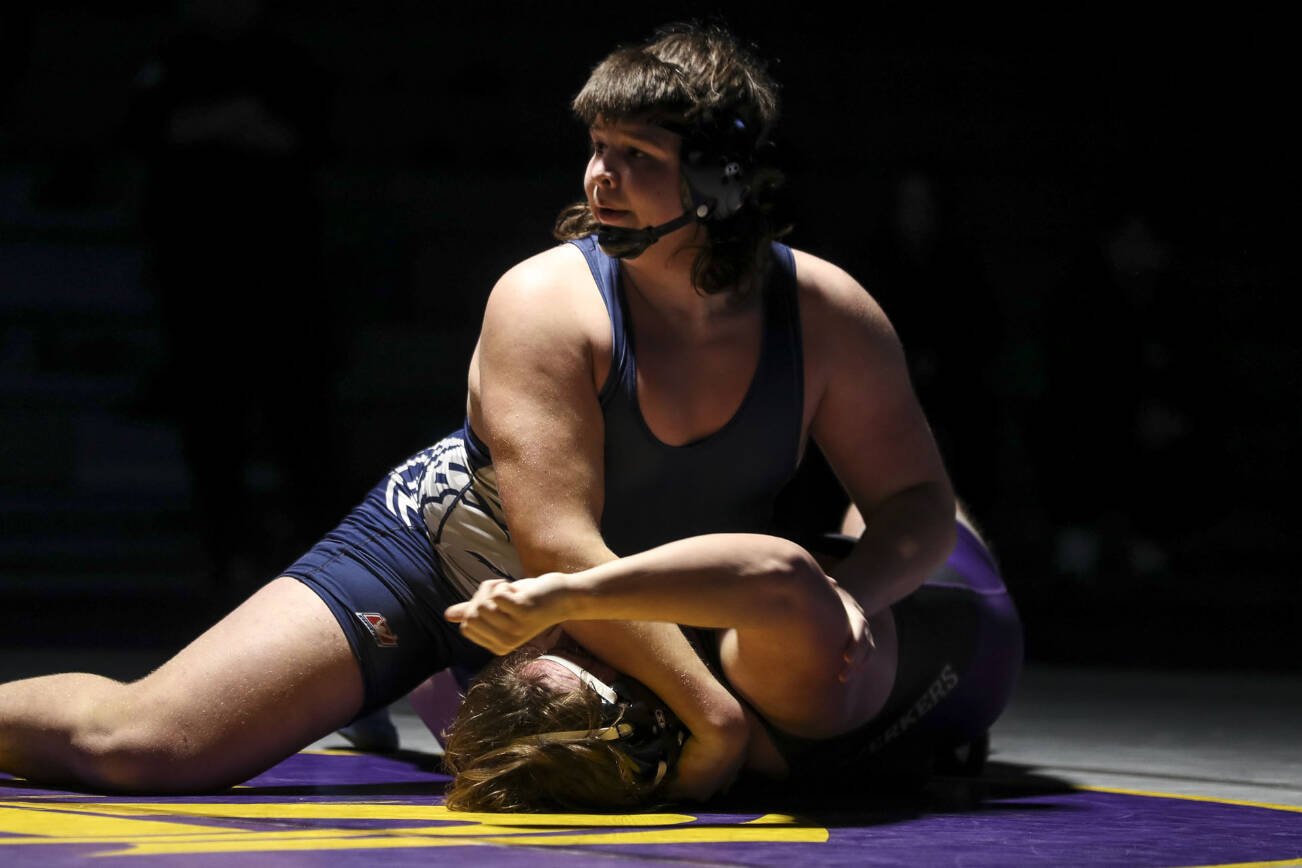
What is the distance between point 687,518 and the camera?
7.90 ft

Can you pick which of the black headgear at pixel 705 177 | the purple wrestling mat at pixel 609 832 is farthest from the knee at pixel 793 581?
the black headgear at pixel 705 177

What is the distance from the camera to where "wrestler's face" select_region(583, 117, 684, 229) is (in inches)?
91.7

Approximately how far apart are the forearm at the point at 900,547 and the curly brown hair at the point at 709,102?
13.5 inches

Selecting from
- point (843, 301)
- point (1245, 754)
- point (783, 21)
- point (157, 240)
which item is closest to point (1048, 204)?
point (783, 21)

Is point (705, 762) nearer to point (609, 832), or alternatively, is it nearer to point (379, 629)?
point (609, 832)

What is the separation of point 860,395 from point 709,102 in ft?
1.38

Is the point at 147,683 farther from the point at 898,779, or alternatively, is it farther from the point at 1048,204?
the point at 1048,204

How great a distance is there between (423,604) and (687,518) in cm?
39

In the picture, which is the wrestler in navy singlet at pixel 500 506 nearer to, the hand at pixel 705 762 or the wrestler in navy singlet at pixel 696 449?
the wrestler in navy singlet at pixel 696 449

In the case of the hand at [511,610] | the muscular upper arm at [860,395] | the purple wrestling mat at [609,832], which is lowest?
the purple wrestling mat at [609,832]

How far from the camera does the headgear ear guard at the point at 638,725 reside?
7.04 feet

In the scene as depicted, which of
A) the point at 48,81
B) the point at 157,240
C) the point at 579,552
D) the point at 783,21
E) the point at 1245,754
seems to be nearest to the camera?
the point at 579,552

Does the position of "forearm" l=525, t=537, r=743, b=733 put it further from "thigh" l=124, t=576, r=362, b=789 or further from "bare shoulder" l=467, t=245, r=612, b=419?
"thigh" l=124, t=576, r=362, b=789

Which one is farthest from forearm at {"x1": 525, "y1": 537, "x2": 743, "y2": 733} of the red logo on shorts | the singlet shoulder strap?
the red logo on shorts
